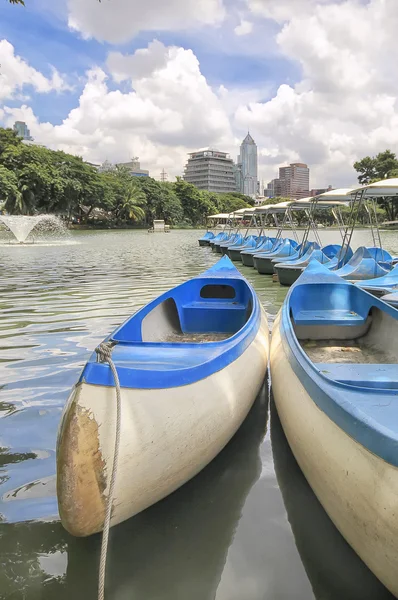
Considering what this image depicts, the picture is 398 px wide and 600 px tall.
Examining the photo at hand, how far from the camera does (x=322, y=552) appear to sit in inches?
108

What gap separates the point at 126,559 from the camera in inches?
106

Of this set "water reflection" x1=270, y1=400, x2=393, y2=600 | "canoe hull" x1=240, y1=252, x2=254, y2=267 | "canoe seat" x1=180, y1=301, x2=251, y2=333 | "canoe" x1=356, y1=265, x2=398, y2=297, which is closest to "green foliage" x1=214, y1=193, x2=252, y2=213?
"canoe hull" x1=240, y1=252, x2=254, y2=267

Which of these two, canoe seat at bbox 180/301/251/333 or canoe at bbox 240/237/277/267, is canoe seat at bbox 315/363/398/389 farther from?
canoe at bbox 240/237/277/267

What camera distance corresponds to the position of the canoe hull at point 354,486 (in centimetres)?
204

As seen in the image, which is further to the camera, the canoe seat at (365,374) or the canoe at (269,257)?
the canoe at (269,257)

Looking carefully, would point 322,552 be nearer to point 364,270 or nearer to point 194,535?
point 194,535

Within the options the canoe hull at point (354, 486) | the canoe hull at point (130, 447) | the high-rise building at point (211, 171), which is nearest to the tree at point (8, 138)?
the canoe hull at point (130, 447)

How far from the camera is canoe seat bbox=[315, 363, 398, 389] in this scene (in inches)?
137

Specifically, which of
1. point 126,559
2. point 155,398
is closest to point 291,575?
point 126,559

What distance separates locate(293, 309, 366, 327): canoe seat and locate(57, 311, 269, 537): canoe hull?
2988 millimetres

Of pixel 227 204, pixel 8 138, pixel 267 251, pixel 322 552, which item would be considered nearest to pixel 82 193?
pixel 8 138

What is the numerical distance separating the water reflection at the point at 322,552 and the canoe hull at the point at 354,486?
0.28 metres

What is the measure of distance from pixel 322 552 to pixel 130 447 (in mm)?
1332

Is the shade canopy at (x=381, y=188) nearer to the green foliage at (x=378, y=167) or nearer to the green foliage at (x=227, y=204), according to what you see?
the green foliage at (x=378, y=167)
